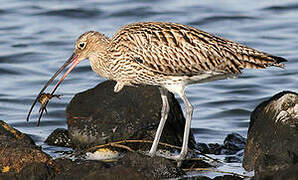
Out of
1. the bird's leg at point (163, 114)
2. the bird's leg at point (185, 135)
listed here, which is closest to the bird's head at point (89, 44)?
the bird's leg at point (163, 114)

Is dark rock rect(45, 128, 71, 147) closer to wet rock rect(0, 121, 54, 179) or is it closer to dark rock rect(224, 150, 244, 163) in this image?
dark rock rect(224, 150, 244, 163)

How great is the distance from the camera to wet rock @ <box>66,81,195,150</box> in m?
11.3

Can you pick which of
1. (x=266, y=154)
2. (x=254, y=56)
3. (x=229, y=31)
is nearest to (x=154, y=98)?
(x=254, y=56)

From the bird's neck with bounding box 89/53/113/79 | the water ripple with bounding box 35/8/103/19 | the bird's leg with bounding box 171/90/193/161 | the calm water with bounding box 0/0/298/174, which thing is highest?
the bird's neck with bounding box 89/53/113/79

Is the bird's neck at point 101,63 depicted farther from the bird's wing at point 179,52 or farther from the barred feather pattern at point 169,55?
the bird's wing at point 179,52

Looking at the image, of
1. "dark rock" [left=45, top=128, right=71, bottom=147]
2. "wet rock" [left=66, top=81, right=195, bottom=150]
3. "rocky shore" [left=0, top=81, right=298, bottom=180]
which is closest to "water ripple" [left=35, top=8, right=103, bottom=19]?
"dark rock" [left=45, top=128, right=71, bottom=147]

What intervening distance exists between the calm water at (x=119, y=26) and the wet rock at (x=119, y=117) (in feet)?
5.81

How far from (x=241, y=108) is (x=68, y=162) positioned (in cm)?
755

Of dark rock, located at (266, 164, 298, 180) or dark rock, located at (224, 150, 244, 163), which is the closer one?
dark rock, located at (266, 164, 298, 180)

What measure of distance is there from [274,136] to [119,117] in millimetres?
2698

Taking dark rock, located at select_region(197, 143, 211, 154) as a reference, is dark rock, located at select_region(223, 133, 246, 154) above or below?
above

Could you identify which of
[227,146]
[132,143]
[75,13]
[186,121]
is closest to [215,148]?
[227,146]

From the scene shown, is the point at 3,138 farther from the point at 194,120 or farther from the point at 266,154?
the point at 194,120

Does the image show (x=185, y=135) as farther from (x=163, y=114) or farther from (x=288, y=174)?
(x=288, y=174)
